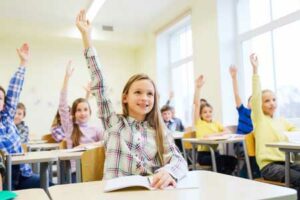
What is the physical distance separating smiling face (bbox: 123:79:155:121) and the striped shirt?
2.34 meters

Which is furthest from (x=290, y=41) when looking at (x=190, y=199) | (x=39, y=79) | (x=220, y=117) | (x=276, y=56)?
(x=39, y=79)

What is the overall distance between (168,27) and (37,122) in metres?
3.25

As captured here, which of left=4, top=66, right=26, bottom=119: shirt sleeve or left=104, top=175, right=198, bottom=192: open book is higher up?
left=4, top=66, right=26, bottom=119: shirt sleeve

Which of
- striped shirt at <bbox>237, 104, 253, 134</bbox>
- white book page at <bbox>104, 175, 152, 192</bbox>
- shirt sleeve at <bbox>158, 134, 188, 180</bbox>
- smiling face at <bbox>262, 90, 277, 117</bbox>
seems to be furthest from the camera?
striped shirt at <bbox>237, 104, 253, 134</bbox>

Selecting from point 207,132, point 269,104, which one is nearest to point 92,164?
point 269,104

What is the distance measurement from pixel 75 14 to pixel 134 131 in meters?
4.90

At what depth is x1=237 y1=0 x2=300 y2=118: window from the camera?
3.68 m

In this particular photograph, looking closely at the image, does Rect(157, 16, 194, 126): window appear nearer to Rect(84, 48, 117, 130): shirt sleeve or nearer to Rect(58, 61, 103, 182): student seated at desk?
Rect(58, 61, 103, 182): student seated at desk

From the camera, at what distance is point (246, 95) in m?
4.49

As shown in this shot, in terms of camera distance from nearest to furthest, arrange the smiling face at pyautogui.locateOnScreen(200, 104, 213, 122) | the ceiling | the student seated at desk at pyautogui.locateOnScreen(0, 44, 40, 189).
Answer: the student seated at desk at pyautogui.locateOnScreen(0, 44, 40, 189) → the smiling face at pyautogui.locateOnScreen(200, 104, 213, 122) → the ceiling

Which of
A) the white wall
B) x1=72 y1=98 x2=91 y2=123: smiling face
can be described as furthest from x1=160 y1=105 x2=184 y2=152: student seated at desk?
the white wall

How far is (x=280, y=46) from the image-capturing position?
3.88m

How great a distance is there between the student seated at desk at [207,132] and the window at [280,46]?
858mm

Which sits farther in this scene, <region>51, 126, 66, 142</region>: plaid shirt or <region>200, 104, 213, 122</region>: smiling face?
<region>200, 104, 213, 122</region>: smiling face
